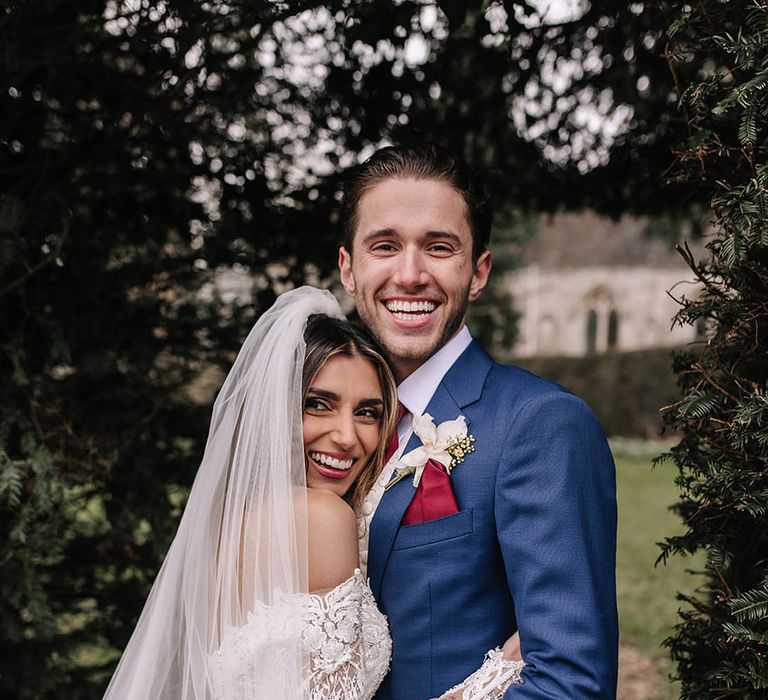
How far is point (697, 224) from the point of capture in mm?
5363

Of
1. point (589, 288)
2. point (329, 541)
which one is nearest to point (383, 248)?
point (329, 541)

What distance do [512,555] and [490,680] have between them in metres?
0.32

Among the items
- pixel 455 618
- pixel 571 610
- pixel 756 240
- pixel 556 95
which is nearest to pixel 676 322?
pixel 756 240

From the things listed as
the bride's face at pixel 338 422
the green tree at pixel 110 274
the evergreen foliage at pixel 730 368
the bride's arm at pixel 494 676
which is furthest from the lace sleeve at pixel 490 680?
the green tree at pixel 110 274

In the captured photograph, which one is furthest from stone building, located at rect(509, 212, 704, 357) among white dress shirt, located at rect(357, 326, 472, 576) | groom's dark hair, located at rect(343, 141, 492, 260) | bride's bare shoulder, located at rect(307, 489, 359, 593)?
bride's bare shoulder, located at rect(307, 489, 359, 593)

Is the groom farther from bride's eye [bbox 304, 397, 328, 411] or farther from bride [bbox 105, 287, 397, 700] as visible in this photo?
bride's eye [bbox 304, 397, 328, 411]

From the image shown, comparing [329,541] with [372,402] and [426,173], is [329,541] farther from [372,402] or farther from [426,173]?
[426,173]

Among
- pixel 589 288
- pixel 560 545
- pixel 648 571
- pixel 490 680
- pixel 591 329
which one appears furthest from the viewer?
pixel 591 329

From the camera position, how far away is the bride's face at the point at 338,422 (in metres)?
2.34

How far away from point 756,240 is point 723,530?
0.74 metres

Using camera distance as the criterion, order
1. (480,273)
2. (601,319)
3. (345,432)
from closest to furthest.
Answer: (345,432), (480,273), (601,319)

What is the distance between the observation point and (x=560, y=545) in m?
1.95

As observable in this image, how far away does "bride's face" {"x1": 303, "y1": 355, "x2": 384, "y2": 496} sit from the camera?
2.34 meters

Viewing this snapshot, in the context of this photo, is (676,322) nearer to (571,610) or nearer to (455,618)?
(571,610)
